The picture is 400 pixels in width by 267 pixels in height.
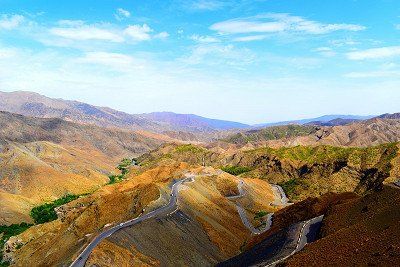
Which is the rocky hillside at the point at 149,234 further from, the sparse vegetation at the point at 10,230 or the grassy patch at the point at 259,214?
the sparse vegetation at the point at 10,230

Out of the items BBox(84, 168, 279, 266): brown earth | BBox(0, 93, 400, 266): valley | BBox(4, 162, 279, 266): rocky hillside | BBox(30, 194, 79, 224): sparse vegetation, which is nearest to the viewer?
BBox(0, 93, 400, 266): valley

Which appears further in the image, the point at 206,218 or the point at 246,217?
the point at 246,217

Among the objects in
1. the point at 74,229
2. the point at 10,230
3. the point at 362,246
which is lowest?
the point at 10,230

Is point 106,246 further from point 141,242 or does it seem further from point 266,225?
point 266,225

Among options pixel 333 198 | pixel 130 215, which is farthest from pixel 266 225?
pixel 130 215

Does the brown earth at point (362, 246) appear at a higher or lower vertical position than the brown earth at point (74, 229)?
higher

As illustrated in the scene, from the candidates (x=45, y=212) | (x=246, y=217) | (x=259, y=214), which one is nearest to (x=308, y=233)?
(x=246, y=217)

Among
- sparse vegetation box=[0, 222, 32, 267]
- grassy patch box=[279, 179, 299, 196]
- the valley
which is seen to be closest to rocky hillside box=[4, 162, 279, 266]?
the valley

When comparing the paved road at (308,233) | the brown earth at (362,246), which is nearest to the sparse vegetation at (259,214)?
the paved road at (308,233)

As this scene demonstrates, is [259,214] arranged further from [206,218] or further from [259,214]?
[206,218]

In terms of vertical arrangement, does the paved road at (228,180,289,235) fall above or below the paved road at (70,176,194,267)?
below

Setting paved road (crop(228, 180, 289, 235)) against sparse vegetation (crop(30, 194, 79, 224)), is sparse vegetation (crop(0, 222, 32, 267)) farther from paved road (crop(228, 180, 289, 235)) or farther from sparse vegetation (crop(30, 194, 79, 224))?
paved road (crop(228, 180, 289, 235))
